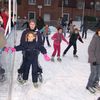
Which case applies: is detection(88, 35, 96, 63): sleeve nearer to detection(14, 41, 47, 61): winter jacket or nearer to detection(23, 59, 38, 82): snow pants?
detection(14, 41, 47, 61): winter jacket

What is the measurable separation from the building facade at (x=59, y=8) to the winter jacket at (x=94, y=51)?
40133 mm

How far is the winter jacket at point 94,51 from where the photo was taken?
7.27m

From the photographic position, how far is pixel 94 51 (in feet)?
24.0

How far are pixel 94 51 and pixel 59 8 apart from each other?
4113cm

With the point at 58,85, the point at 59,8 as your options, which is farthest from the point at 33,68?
the point at 59,8

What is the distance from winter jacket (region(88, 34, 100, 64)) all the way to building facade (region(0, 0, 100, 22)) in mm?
40133

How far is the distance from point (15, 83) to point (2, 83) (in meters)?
2.16

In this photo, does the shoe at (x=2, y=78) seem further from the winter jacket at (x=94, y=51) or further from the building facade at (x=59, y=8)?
the building facade at (x=59, y=8)

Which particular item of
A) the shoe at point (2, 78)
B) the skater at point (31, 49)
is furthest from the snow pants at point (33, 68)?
the shoe at point (2, 78)

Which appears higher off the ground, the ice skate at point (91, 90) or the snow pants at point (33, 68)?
the snow pants at point (33, 68)

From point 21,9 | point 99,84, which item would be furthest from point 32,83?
point 21,9

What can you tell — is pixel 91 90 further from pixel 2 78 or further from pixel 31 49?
pixel 2 78

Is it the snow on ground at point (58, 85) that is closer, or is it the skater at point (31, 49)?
the snow on ground at point (58, 85)

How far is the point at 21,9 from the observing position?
154 feet
